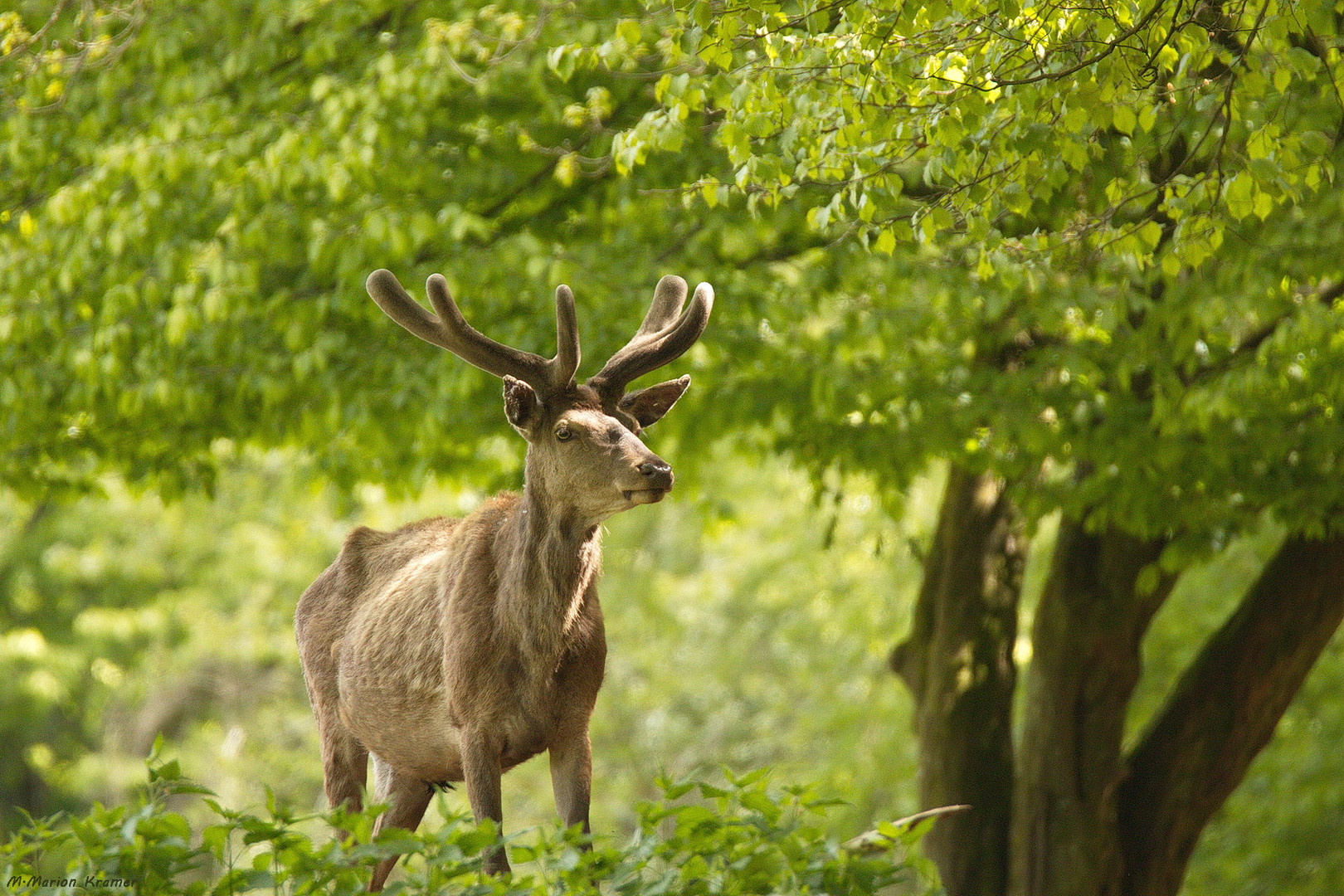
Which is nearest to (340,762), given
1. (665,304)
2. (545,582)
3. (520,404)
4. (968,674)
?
(545,582)

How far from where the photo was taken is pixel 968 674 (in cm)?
871

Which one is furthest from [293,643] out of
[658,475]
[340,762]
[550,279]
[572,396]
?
[658,475]

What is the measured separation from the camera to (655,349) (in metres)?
3.77

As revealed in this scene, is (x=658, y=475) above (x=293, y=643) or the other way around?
above

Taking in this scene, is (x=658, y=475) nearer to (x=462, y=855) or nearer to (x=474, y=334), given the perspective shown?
(x=474, y=334)

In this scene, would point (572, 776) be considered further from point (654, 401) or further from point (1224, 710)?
point (1224, 710)

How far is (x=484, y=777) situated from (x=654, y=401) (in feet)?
3.62

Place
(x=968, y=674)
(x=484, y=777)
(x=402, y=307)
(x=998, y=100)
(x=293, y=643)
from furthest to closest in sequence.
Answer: (x=293, y=643) → (x=968, y=674) → (x=998, y=100) → (x=402, y=307) → (x=484, y=777)

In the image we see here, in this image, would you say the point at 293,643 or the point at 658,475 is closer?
the point at 658,475

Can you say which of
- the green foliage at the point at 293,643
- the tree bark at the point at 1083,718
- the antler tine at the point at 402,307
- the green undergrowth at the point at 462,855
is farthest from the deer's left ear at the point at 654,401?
the green foliage at the point at 293,643

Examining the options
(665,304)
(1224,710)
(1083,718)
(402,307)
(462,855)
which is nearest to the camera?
(462,855)

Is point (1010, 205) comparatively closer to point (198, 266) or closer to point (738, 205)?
point (738, 205)

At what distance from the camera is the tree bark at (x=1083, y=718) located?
8023mm

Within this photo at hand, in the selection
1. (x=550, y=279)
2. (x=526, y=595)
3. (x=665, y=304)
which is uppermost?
(x=550, y=279)
